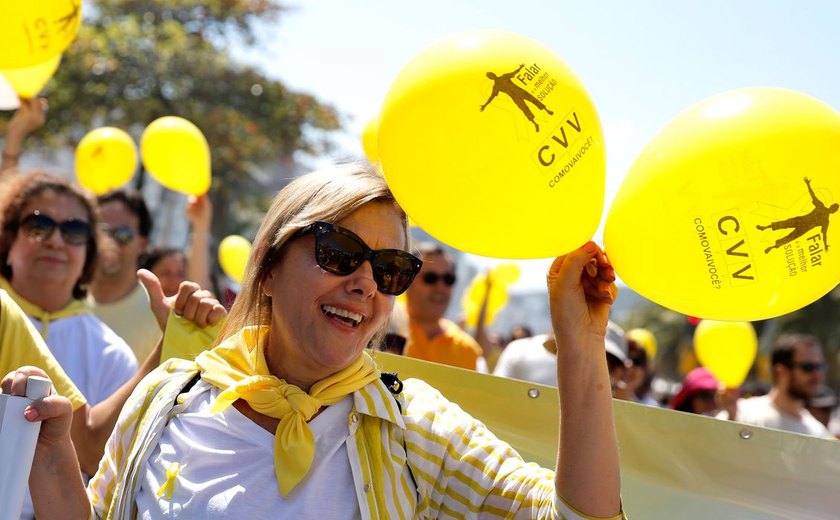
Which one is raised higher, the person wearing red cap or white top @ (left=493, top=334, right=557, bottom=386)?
white top @ (left=493, top=334, right=557, bottom=386)

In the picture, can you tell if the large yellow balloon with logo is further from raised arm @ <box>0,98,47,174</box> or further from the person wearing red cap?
the person wearing red cap

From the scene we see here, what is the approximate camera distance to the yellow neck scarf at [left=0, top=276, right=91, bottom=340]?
3320 mm

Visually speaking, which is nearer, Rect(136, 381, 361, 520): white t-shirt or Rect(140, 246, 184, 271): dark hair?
Rect(136, 381, 361, 520): white t-shirt

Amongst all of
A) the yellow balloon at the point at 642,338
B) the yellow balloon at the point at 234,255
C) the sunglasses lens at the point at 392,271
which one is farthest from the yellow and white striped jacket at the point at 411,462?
the yellow balloon at the point at 642,338

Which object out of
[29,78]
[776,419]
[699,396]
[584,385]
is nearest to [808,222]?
[584,385]

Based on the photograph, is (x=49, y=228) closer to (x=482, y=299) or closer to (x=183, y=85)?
(x=482, y=299)

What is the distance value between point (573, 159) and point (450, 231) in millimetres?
302

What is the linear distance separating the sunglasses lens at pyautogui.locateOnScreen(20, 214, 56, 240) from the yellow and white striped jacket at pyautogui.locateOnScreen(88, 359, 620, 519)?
5.11 ft

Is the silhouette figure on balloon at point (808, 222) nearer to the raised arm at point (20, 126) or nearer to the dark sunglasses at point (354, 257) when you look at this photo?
the dark sunglasses at point (354, 257)

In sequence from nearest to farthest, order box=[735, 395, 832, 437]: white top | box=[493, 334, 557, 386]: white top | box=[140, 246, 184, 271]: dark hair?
1. box=[493, 334, 557, 386]: white top
2. box=[140, 246, 184, 271]: dark hair
3. box=[735, 395, 832, 437]: white top

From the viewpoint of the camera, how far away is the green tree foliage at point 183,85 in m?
16.7

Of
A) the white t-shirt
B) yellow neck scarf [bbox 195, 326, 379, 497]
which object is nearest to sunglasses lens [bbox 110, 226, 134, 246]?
yellow neck scarf [bbox 195, 326, 379, 497]

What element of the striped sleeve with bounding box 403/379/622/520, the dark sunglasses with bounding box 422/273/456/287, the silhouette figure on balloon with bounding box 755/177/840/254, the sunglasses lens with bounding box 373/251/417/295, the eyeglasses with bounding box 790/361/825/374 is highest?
the silhouette figure on balloon with bounding box 755/177/840/254

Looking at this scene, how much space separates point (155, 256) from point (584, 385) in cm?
448
